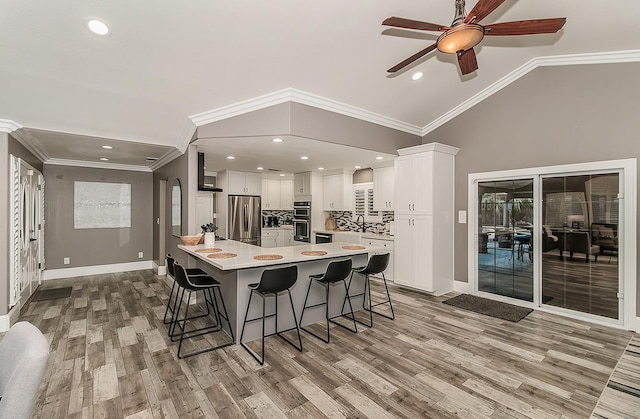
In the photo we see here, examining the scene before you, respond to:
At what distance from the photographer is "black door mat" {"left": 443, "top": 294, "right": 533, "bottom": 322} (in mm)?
4066

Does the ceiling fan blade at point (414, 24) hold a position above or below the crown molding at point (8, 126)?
above

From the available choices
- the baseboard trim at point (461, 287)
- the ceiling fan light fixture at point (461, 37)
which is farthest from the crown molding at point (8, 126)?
the baseboard trim at point (461, 287)

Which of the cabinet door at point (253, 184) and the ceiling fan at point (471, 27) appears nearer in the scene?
the ceiling fan at point (471, 27)

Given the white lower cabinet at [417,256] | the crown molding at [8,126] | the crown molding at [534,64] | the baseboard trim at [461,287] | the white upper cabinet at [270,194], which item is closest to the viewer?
the crown molding at [8,126]

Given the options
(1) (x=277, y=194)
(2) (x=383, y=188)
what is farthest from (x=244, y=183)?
(2) (x=383, y=188)

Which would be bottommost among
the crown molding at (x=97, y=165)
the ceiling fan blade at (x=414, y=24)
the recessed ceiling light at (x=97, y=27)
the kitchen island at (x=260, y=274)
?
the kitchen island at (x=260, y=274)

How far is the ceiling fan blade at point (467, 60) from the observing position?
8.80 feet

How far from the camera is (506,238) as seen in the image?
464cm

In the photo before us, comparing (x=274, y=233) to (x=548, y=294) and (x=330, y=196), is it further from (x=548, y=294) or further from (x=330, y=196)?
(x=548, y=294)

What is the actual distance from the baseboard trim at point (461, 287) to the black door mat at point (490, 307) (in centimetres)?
16

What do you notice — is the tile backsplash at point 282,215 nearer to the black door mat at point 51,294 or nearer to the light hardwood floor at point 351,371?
the black door mat at point 51,294

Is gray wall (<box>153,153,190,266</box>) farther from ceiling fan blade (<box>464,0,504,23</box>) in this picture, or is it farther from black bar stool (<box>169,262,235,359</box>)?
ceiling fan blade (<box>464,0,504,23</box>)

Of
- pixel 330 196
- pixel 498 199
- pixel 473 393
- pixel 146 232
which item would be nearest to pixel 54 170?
pixel 146 232

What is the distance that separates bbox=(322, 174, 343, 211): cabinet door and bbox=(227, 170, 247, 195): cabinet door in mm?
1893
